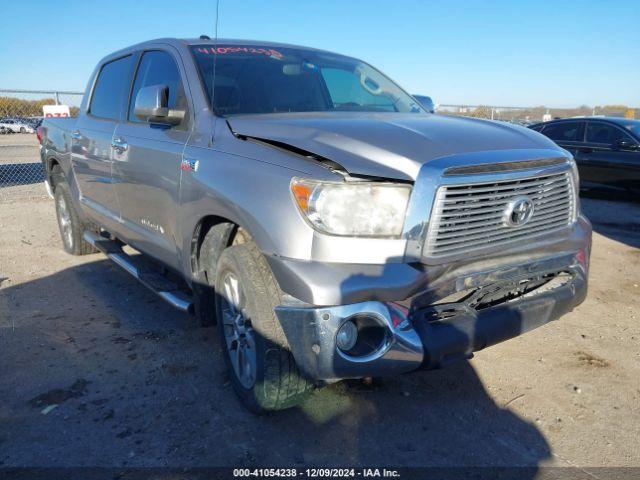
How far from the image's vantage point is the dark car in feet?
28.2

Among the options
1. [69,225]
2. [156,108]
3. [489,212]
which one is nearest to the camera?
[489,212]

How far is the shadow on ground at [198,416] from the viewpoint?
2514 mm

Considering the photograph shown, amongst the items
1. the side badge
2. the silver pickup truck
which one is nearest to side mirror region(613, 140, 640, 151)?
the silver pickup truck

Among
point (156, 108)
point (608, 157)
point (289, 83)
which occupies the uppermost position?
point (289, 83)

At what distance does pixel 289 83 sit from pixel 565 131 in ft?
25.6

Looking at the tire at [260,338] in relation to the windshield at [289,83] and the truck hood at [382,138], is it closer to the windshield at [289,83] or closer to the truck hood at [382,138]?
the truck hood at [382,138]

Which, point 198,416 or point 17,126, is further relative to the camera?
point 17,126

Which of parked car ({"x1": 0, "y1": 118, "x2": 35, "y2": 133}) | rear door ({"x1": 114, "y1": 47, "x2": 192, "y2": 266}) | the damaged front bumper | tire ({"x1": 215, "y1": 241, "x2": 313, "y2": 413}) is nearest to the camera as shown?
the damaged front bumper

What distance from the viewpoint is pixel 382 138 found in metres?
2.46

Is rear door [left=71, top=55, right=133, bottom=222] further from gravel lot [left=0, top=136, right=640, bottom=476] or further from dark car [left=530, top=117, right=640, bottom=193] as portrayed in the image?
dark car [left=530, top=117, right=640, bottom=193]

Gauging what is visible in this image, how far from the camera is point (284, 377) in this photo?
2.54 metres

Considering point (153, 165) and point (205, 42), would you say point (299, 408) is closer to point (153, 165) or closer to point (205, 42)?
point (153, 165)

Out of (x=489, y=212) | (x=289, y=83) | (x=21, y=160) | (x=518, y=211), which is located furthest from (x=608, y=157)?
(x=21, y=160)

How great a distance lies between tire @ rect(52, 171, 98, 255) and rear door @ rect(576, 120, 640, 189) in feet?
26.1
